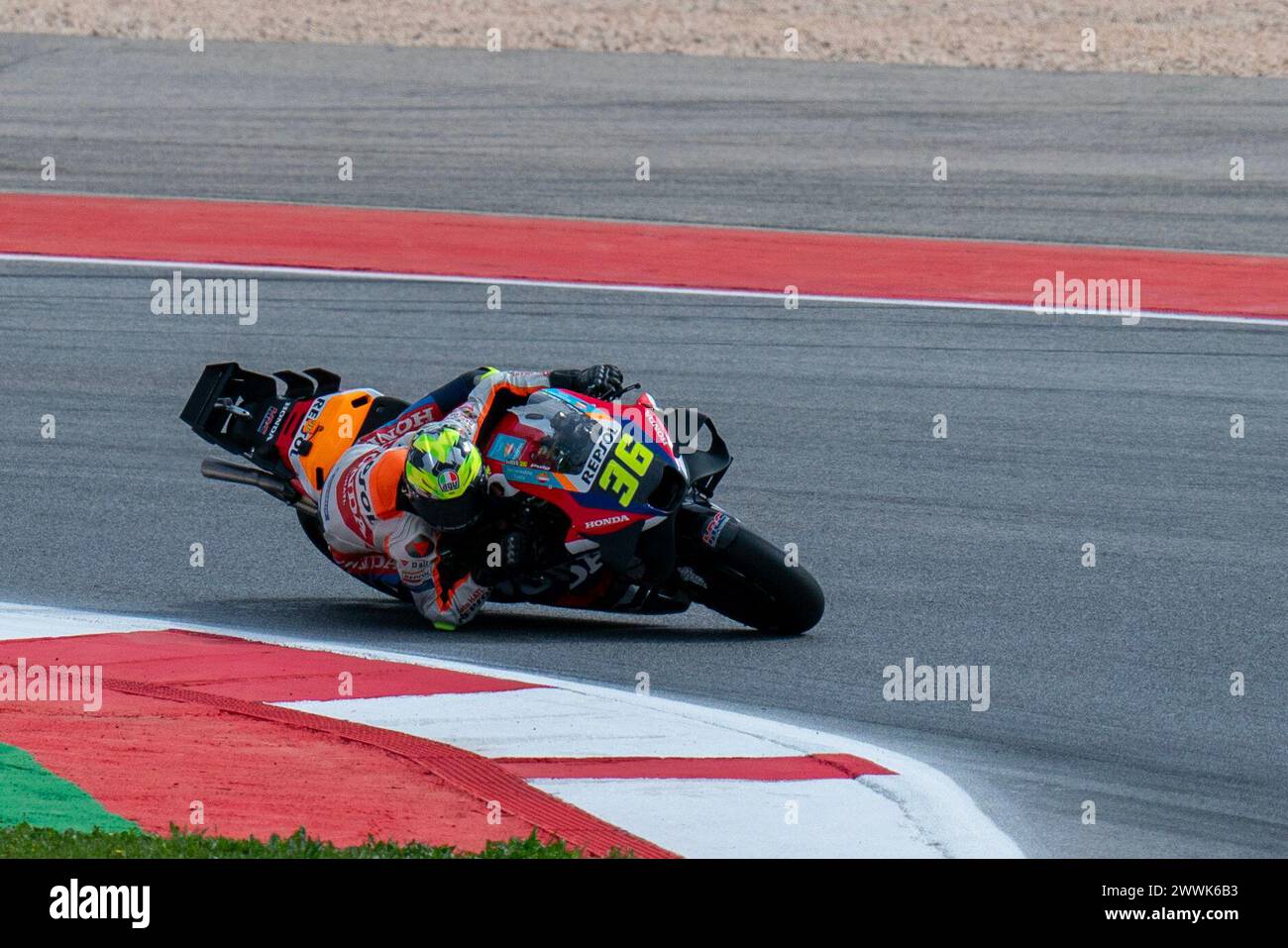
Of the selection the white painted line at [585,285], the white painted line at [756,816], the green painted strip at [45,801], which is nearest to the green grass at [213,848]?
the green painted strip at [45,801]

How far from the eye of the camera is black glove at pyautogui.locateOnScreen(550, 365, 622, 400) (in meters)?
9.12

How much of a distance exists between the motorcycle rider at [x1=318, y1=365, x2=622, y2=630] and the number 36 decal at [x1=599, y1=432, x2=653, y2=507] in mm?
493

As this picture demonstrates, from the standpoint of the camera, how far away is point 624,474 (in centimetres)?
873

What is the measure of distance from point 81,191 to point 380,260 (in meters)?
4.43

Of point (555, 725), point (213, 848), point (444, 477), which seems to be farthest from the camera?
point (444, 477)

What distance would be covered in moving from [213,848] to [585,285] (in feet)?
36.0

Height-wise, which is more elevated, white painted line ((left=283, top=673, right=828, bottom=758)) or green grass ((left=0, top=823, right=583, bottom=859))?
white painted line ((left=283, top=673, right=828, bottom=758))

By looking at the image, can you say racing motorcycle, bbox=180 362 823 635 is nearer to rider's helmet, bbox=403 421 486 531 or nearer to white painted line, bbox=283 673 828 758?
rider's helmet, bbox=403 421 486 531

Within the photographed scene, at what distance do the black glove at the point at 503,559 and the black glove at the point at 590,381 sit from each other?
2.30 ft

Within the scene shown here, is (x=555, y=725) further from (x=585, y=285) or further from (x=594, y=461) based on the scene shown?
(x=585, y=285)

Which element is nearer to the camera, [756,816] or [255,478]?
[756,816]

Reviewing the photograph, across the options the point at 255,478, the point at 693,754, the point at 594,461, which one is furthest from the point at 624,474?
the point at 255,478

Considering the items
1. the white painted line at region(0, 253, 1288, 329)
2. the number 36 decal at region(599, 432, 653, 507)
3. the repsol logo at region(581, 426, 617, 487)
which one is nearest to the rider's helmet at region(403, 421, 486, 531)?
the repsol logo at region(581, 426, 617, 487)
